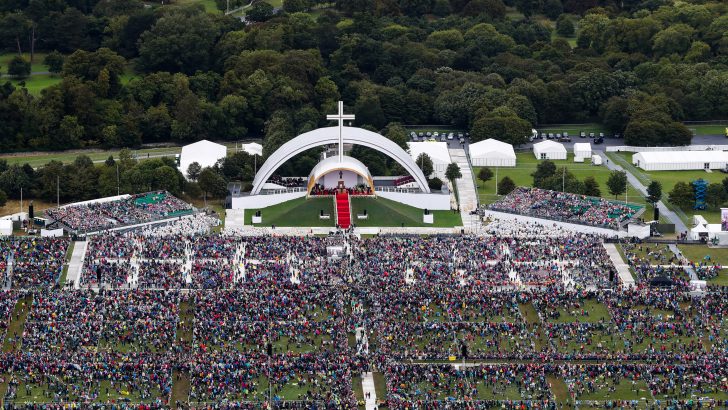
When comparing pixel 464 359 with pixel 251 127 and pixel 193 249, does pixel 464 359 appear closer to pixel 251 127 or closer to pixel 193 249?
pixel 193 249

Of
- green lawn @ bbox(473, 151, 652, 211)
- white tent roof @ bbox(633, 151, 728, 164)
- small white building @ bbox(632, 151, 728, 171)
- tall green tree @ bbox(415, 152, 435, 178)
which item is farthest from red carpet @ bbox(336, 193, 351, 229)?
white tent roof @ bbox(633, 151, 728, 164)

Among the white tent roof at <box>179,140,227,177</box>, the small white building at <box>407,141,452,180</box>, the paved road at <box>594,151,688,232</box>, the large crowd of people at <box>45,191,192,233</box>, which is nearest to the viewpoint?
the large crowd of people at <box>45,191,192,233</box>

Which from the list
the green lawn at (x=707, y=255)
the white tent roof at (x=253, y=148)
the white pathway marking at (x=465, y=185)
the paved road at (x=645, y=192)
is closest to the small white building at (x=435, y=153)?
the white pathway marking at (x=465, y=185)

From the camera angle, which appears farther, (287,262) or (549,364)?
(287,262)

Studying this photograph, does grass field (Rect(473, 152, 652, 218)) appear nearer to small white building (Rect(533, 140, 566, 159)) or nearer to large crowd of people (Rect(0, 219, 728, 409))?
small white building (Rect(533, 140, 566, 159))

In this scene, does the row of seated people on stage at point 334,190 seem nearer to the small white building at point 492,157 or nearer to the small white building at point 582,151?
the small white building at point 492,157

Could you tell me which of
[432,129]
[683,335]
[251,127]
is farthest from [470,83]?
[683,335]
